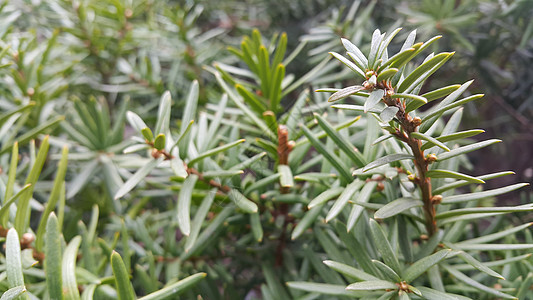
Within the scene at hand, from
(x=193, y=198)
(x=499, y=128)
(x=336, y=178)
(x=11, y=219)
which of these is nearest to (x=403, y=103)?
(x=336, y=178)

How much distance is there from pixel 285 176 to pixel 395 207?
0.11 m

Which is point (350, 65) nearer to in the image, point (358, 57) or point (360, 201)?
point (358, 57)

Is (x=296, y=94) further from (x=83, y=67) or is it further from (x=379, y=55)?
(x=83, y=67)

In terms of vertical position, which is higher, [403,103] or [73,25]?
[73,25]

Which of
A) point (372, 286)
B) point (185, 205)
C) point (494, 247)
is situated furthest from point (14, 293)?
point (494, 247)

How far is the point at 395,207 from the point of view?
33 centimetres

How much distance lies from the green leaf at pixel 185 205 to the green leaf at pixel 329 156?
0.40ft

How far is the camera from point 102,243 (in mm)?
416

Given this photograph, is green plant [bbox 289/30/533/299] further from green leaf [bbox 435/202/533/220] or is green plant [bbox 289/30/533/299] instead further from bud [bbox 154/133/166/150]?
bud [bbox 154/133/166/150]

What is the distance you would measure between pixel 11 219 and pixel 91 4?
0.45 m

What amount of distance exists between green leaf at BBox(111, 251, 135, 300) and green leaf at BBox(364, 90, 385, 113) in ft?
0.69

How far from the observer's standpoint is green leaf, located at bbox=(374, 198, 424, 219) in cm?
32

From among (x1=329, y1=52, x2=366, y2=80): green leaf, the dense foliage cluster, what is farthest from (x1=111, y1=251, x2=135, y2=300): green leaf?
(x1=329, y1=52, x2=366, y2=80): green leaf

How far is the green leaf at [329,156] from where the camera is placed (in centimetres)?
38
